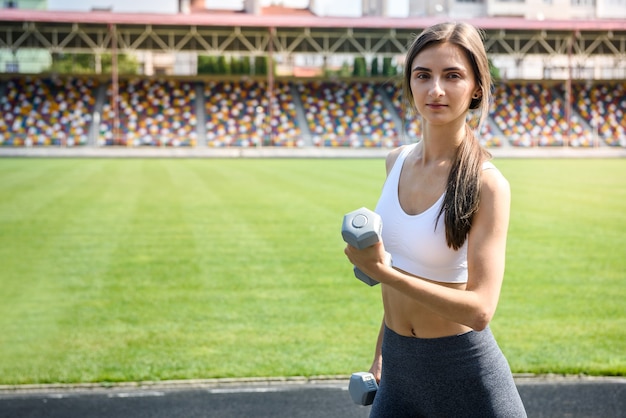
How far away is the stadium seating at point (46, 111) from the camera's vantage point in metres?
43.0

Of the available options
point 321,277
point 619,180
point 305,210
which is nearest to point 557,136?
point 619,180

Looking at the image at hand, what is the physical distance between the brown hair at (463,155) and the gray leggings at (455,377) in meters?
0.32

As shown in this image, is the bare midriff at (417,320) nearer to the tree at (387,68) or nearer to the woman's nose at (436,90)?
the woman's nose at (436,90)

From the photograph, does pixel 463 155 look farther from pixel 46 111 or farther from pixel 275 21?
pixel 46 111

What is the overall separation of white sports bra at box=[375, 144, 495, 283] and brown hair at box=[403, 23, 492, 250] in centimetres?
3

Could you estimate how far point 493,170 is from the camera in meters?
2.57

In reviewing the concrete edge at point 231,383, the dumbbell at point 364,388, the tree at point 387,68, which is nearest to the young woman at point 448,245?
the dumbbell at point 364,388

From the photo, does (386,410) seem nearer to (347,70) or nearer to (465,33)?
(465,33)

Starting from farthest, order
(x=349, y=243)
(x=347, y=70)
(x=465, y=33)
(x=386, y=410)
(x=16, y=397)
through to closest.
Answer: (x=347, y=70) < (x=16, y=397) < (x=386, y=410) < (x=465, y=33) < (x=349, y=243)

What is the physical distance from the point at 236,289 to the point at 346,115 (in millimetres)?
39530

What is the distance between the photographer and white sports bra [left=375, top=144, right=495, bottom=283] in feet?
8.44

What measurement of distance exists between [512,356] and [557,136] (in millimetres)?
42226

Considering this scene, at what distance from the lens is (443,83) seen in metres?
2.57

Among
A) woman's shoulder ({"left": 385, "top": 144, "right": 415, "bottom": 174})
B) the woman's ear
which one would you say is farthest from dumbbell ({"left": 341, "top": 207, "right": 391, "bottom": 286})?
woman's shoulder ({"left": 385, "top": 144, "right": 415, "bottom": 174})
